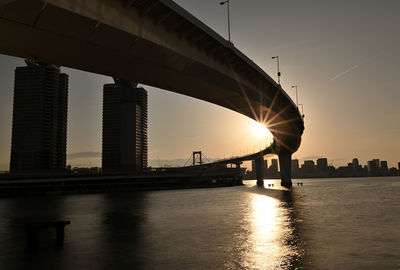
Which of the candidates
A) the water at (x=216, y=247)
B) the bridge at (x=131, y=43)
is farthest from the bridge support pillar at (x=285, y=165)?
the water at (x=216, y=247)

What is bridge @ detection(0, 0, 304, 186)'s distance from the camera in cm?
1742

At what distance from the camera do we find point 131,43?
2188 centimetres

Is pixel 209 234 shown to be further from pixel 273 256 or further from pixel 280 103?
pixel 280 103

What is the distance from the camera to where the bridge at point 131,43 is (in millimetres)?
17422

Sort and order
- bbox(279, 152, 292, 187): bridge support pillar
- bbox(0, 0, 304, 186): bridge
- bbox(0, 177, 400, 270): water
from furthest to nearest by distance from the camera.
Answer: bbox(279, 152, 292, 187): bridge support pillar → bbox(0, 0, 304, 186): bridge → bbox(0, 177, 400, 270): water

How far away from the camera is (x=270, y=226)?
24750 mm

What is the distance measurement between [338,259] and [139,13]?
1864cm

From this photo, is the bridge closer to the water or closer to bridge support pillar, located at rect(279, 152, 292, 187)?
the water

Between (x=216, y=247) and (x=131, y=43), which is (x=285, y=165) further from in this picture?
(x=216, y=247)

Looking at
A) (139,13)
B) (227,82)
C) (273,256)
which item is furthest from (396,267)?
(227,82)

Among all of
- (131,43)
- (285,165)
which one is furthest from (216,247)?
(285,165)

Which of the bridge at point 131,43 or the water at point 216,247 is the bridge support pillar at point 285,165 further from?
the water at point 216,247

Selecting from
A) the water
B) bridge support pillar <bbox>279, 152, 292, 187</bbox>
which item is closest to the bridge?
the water

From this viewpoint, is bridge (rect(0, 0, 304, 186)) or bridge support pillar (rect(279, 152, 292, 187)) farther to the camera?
bridge support pillar (rect(279, 152, 292, 187))
